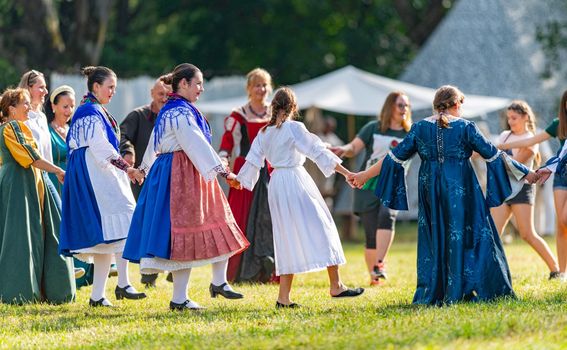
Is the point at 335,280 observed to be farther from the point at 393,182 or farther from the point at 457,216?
the point at 457,216

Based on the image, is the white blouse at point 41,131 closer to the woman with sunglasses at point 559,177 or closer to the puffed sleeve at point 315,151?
the puffed sleeve at point 315,151

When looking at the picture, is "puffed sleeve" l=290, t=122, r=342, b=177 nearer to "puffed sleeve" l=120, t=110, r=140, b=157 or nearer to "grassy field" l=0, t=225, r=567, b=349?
"grassy field" l=0, t=225, r=567, b=349

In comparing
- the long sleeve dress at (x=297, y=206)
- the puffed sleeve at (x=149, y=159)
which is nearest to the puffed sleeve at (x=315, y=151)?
the long sleeve dress at (x=297, y=206)

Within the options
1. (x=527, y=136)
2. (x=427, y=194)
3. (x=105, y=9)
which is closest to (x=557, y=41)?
(x=105, y=9)

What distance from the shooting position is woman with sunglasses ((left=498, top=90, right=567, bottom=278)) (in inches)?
384

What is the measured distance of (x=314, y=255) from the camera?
831cm

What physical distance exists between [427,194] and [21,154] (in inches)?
128

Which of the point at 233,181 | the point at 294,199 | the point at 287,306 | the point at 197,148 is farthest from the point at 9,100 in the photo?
the point at 287,306

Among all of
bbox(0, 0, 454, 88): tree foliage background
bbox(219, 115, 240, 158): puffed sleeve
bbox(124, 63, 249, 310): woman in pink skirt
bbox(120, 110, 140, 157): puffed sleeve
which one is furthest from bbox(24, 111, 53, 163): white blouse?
bbox(0, 0, 454, 88): tree foliage background

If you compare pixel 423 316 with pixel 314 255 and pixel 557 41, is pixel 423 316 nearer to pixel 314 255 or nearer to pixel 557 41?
pixel 314 255

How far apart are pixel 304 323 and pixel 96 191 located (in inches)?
87.3

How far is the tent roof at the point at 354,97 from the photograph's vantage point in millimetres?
17270

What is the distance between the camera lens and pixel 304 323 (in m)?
7.35

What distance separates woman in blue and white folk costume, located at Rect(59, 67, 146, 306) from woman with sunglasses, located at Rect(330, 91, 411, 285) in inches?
105
